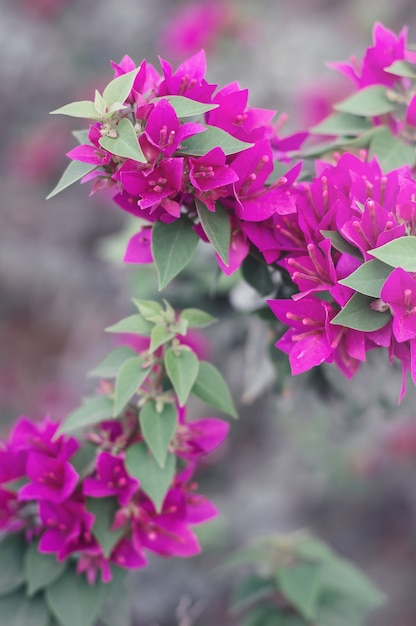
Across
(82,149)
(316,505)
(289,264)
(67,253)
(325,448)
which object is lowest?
(316,505)

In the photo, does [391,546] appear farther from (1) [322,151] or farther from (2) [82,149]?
(2) [82,149]

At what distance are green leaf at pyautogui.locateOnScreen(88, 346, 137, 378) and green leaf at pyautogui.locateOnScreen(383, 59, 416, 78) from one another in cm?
42

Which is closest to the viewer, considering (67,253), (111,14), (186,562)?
(186,562)

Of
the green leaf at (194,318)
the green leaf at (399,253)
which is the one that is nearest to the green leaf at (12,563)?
the green leaf at (194,318)

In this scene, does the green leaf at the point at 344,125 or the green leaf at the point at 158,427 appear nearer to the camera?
the green leaf at the point at 158,427

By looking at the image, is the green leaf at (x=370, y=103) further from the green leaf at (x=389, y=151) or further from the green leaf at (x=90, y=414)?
the green leaf at (x=90, y=414)

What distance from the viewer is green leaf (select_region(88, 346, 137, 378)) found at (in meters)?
0.82

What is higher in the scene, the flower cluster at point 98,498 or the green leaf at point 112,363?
the green leaf at point 112,363

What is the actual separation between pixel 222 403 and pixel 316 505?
5.07ft

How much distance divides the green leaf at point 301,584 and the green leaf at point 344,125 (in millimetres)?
610

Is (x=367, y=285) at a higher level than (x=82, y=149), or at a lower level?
lower

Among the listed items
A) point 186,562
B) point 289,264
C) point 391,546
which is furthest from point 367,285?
point 391,546

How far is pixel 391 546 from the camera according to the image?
2.29m

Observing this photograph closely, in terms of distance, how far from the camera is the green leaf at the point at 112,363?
82 cm
